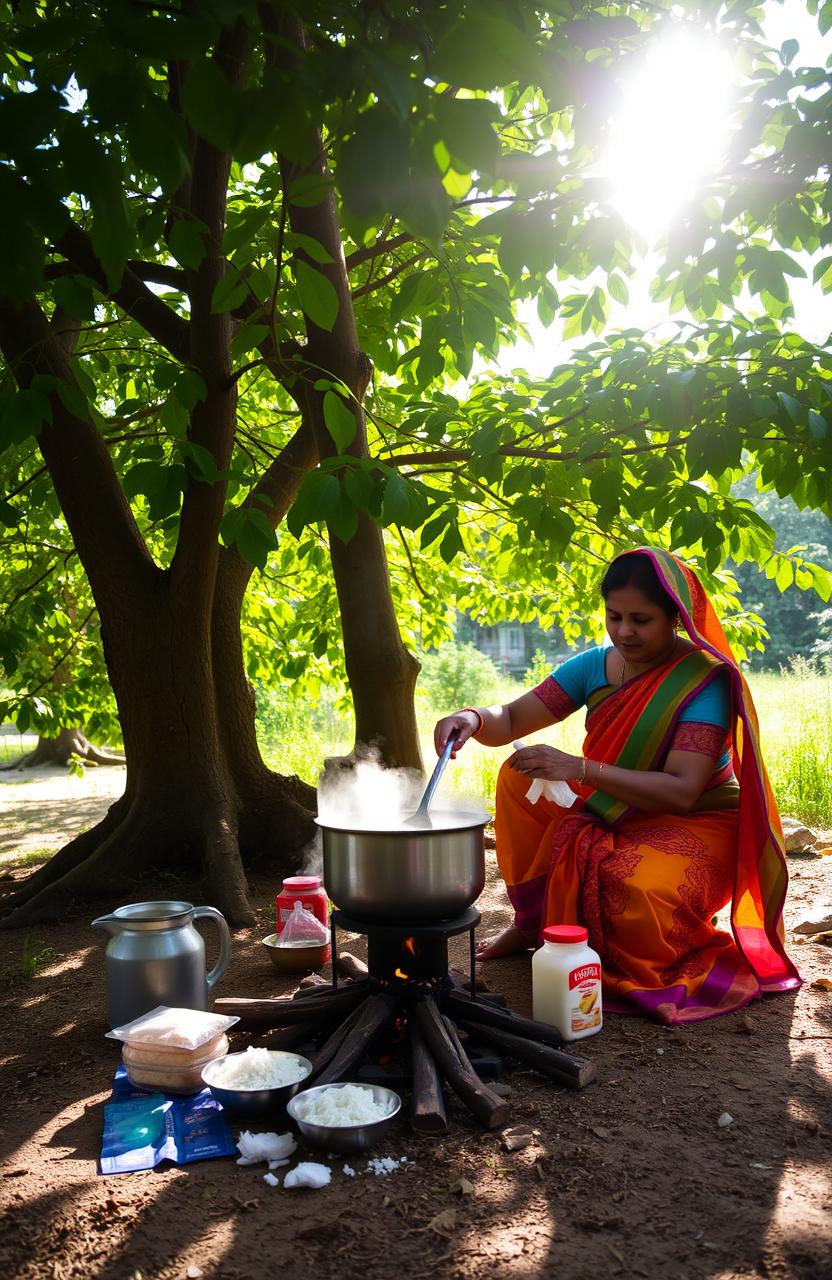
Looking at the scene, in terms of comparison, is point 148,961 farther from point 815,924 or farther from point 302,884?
point 815,924

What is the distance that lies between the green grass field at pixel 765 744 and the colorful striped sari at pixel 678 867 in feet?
3.31

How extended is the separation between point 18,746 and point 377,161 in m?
18.2

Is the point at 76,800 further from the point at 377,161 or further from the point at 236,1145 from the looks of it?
the point at 377,161

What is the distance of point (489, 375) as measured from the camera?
6109 mm

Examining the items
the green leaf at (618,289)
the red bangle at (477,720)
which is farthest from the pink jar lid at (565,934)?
the green leaf at (618,289)

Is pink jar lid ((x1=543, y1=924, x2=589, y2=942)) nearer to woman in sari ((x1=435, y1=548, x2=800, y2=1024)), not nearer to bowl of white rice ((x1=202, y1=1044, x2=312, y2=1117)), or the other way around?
woman in sari ((x1=435, y1=548, x2=800, y2=1024))

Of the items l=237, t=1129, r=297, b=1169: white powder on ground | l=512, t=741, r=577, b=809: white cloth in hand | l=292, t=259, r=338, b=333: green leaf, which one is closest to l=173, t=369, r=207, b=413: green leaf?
l=292, t=259, r=338, b=333: green leaf

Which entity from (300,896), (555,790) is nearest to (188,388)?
(555,790)

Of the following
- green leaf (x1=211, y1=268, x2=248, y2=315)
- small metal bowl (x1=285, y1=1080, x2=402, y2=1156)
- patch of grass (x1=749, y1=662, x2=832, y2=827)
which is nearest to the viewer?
small metal bowl (x1=285, y1=1080, x2=402, y2=1156)

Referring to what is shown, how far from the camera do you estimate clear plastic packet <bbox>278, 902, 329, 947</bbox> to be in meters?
3.67

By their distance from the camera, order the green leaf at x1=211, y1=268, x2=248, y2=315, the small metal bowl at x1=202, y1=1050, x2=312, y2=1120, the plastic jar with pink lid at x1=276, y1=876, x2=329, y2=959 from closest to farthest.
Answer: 1. the small metal bowl at x1=202, y1=1050, x2=312, y2=1120
2. the green leaf at x1=211, y1=268, x2=248, y2=315
3. the plastic jar with pink lid at x1=276, y1=876, x2=329, y2=959

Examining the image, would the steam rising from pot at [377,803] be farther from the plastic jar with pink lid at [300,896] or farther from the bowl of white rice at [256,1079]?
the bowl of white rice at [256,1079]

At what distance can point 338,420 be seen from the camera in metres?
2.94

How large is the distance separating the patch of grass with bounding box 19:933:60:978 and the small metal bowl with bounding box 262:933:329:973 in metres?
0.93
